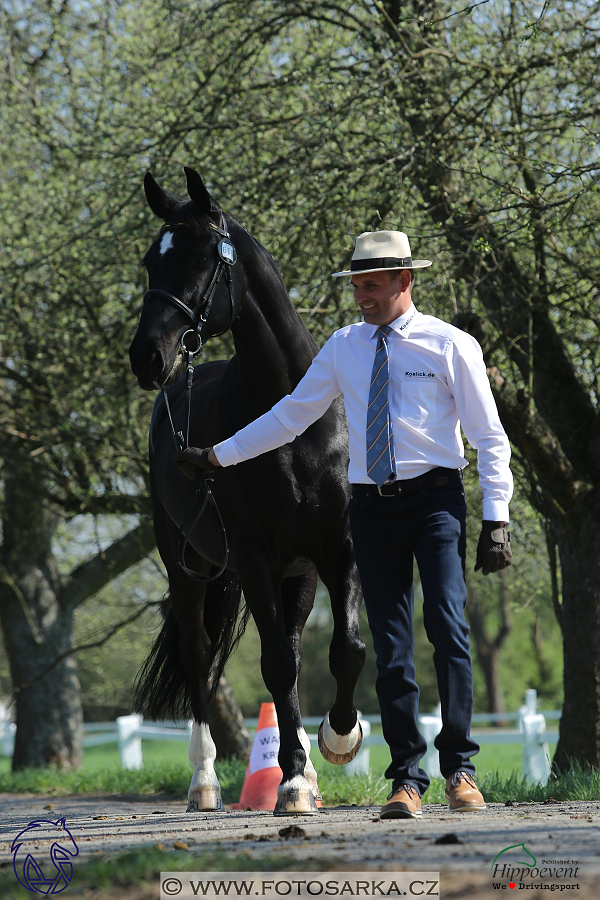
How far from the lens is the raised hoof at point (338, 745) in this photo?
15.1ft

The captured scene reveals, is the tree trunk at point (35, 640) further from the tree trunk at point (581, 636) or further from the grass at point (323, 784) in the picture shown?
the tree trunk at point (581, 636)

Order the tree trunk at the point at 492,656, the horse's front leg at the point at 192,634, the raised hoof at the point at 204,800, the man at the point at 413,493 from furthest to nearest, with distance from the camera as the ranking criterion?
the tree trunk at the point at 492,656 < the horse's front leg at the point at 192,634 < the raised hoof at the point at 204,800 < the man at the point at 413,493

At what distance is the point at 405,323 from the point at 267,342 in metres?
0.95

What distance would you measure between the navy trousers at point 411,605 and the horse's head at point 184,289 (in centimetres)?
107

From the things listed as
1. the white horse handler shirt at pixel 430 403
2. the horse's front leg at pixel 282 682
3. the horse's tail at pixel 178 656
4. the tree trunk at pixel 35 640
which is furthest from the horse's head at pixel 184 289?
the tree trunk at pixel 35 640

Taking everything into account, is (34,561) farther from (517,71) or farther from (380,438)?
(380,438)

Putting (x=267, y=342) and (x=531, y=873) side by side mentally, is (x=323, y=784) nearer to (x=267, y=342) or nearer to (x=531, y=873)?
(x=267, y=342)

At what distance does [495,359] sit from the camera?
22.9 ft

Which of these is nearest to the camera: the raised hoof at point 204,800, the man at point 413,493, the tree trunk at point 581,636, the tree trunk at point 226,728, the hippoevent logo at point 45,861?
the hippoevent logo at point 45,861

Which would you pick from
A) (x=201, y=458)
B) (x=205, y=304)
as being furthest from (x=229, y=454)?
(x=205, y=304)

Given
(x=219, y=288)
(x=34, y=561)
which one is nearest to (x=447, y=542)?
(x=219, y=288)

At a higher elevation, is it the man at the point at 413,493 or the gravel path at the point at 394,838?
the man at the point at 413,493

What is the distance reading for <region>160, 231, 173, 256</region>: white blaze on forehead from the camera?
4312mm

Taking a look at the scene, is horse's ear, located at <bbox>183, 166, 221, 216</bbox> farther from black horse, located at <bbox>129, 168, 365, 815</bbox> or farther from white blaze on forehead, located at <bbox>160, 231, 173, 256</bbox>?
white blaze on forehead, located at <bbox>160, 231, 173, 256</bbox>
